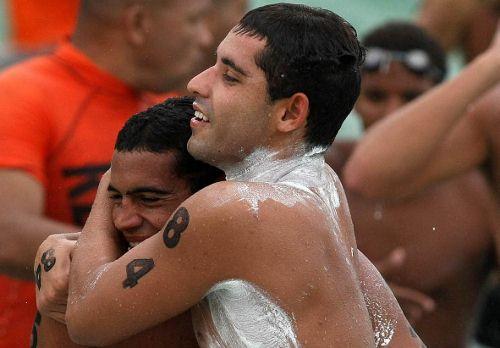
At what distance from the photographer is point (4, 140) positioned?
520 centimetres

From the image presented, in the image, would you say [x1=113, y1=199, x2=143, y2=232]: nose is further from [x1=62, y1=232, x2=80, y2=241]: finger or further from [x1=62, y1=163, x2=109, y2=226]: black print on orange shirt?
[x1=62, y1=163, x2=109, y2=226]: black print on orange shirt

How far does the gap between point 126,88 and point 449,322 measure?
75.1 inches

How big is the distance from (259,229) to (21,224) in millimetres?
2259

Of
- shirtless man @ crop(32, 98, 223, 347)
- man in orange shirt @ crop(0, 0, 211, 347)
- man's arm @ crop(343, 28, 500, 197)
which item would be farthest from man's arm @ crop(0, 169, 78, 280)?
shirtless man @ crop(32, 98, 223, 347)

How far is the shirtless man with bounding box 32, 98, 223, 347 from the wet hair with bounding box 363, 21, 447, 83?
127 inches

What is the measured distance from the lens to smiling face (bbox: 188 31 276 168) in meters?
3.21

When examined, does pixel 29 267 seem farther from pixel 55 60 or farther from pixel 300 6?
pixel 300 6

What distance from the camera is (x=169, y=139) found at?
3.38 meters

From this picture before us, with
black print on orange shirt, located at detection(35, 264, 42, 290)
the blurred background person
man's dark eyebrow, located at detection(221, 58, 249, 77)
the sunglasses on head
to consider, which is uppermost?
man's dark eyebrow, located at detection(221, 58, 249, 77)

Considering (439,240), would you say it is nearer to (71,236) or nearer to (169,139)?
(71,236)

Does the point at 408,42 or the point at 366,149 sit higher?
the point at 408,42

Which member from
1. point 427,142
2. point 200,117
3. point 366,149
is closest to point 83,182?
point 366,149

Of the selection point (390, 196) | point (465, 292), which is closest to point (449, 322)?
point (465, 292)

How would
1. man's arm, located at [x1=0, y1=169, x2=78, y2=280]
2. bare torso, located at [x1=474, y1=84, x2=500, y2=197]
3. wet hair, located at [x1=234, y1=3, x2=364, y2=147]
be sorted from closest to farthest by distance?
wet hair, located at [x1=234, y1=3, x2=364, y2=147], man's arm, located at [x1=0, y1=169, x2=78, y2=280], bare torso, located at [x1=474, y1=84, x2=500, y2=197]
